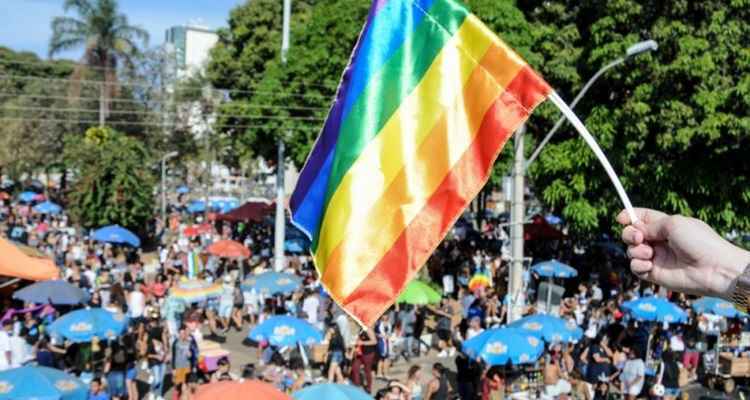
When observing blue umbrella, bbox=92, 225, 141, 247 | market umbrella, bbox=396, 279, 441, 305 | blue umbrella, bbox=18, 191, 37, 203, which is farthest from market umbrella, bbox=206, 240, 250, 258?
blue umbrella, bbox=18, 191, 37, 203

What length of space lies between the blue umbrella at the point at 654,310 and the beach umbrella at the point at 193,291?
863 cm

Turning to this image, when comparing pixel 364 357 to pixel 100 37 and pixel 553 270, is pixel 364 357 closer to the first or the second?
pixel 553 270

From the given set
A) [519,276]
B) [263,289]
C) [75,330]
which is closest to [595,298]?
[519,276]

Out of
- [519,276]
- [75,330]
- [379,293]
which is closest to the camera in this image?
[379,293]

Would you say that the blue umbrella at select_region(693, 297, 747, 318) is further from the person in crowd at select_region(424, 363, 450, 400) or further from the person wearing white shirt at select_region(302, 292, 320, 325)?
the person wearing white shirt at select_region(302, 292, 320, 325)

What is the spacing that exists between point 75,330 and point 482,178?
990cm

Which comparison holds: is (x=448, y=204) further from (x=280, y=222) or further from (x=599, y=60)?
(x=280, y=222)

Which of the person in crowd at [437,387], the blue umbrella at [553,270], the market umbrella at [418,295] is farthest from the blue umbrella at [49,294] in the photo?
the blue umbrella at [553,270]

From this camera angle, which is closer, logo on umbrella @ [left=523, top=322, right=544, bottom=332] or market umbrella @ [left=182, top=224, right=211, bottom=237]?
logo on umbrella @ [left=523, top=322, right=544, bottom=332]

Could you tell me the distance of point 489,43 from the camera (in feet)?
16.3

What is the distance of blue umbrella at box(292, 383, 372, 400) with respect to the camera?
8.79m

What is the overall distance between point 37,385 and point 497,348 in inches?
256

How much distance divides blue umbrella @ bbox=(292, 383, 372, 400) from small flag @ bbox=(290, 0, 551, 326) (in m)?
3.95

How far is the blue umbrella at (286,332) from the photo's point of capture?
13453 millimetres
